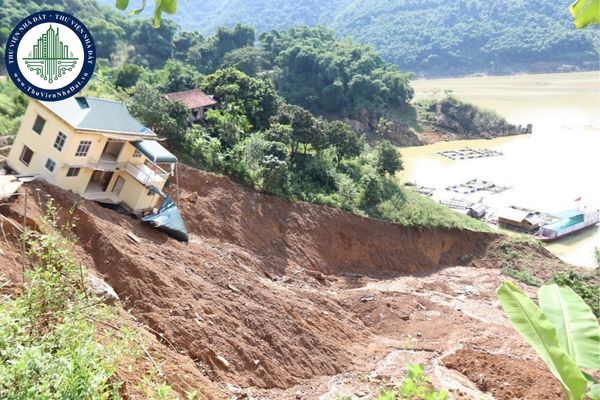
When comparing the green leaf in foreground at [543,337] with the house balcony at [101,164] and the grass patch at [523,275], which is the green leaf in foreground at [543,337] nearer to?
the house balcony at [101,164]

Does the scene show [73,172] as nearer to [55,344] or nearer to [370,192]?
[55,344]

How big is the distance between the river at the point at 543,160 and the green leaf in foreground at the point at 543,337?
20.7 meters

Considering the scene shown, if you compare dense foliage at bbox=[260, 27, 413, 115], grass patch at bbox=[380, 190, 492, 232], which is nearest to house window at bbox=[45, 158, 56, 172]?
grass patch at bbox=[380, 190, 492, 232]

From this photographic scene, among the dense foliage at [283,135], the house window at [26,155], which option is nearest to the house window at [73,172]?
the house window at [26,155]

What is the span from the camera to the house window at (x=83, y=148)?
11.5 metres

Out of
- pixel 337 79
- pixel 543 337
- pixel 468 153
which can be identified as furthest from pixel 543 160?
pixel 543 337

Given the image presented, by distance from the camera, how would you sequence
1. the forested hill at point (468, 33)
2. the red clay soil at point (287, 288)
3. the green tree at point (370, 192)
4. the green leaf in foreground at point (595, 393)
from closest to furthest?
1. the green leaf in foreground at point (595, 393)
2. the red clay soil at point (287, 288)
3. the green tree at point (370, 192)
4. the forested hill at point (468, 33)

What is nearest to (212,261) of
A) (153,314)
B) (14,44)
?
(153,314)

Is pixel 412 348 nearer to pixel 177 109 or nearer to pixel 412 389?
pixel 412 389

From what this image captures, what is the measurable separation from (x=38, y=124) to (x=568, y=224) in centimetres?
2206

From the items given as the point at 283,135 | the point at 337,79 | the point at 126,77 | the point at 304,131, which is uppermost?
the point at 337,79

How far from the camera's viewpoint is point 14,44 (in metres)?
6.78

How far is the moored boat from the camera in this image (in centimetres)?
2309

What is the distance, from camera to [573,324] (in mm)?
3912
